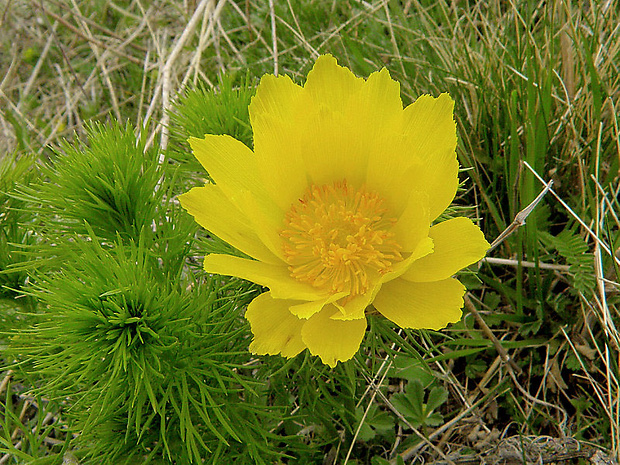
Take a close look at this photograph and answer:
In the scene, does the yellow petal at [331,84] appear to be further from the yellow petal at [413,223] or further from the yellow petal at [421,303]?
the yellow petal at [421,303]

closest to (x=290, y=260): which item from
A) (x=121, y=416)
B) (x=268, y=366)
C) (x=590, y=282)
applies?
(x=268, y=366)

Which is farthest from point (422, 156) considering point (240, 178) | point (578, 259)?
point (578, 259)

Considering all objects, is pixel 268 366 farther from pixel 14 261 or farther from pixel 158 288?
pixel 14 261

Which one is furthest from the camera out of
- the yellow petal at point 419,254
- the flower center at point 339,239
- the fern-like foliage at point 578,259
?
the fern-like foliage at point 578,259

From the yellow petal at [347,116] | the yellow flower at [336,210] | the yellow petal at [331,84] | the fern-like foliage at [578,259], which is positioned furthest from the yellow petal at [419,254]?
the fern-like foliage at [578,259]

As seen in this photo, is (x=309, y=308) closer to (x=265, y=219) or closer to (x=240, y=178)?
(x=265, y=219)

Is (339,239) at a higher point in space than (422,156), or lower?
lower

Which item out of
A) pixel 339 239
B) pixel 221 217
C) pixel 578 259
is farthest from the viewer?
pixel 578 259
